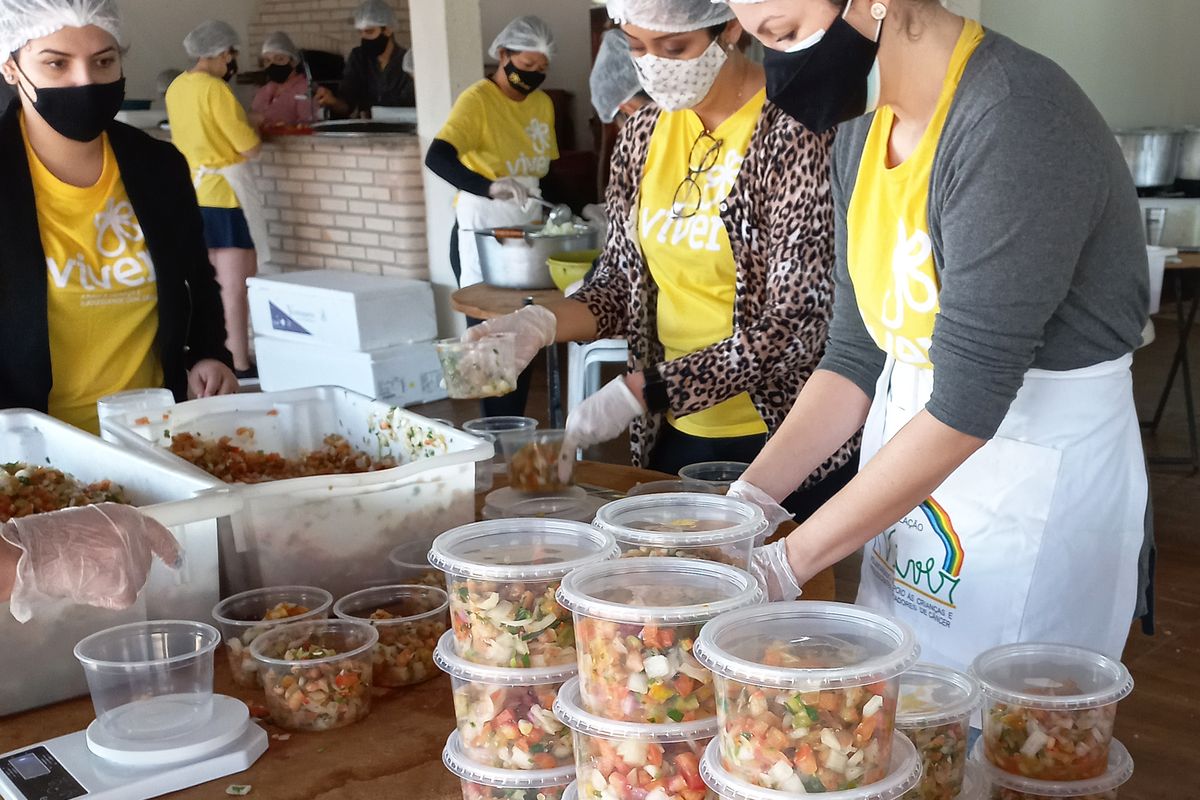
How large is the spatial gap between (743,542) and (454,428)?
0.79m

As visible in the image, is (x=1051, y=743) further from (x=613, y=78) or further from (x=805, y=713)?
(x=613, y=78)

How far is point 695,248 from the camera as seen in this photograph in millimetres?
2480

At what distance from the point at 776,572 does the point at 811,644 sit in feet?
1.41

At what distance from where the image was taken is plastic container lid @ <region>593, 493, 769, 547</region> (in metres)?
1.36

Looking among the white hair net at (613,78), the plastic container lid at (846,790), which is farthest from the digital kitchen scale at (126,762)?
the white hair net at (613,78)

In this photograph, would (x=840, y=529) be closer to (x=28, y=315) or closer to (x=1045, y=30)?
(x=28, y=315)

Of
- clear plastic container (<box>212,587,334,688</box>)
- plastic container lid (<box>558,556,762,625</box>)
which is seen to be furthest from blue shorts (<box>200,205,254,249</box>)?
plastic container lid (<box>558,556,762,625</box>)

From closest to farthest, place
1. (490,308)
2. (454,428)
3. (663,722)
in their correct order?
(663,722) < (454,428) < (490,308)

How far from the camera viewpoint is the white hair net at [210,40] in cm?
717

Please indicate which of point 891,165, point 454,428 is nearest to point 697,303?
point 454,428

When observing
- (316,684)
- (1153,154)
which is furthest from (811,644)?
(1153,154)

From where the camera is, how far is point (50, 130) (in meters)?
2.50

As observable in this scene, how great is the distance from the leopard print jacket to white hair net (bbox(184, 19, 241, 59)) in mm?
5428

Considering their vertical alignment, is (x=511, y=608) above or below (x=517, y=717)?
above
